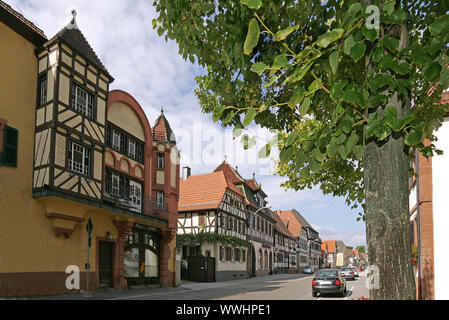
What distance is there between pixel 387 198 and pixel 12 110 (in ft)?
54.1

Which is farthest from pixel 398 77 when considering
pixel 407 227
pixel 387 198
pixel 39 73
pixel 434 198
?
pixel 39 73

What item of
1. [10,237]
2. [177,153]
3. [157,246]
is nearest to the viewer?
[10,237]

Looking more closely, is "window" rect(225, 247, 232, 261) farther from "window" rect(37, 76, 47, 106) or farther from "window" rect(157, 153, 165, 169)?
"window" rect(37, 76, 47, 106)

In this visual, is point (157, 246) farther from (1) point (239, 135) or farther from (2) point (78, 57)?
(1) point (239, 135)

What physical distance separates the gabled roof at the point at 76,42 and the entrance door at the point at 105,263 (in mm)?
9526

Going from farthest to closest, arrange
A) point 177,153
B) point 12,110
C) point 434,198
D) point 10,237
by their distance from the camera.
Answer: point 177,153, point 12,110, point 10,237, point 434,198

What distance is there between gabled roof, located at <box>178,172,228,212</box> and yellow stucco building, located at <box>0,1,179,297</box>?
1349cm

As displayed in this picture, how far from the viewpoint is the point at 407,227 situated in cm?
335

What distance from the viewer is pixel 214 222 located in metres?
35.3

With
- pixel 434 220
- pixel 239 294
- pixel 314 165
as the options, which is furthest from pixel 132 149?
pixel 314 165

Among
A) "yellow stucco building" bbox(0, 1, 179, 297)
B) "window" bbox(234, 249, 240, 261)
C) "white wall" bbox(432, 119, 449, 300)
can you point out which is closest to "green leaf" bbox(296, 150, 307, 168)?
"white wall" bbox(432, 119, 449, 300)

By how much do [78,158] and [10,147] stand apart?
3.23 meters

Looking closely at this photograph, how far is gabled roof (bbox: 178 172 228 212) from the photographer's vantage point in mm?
36594
